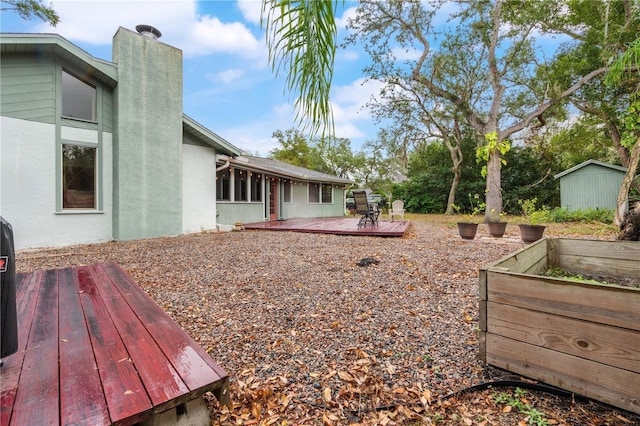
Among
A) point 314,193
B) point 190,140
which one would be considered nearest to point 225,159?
point 190,140

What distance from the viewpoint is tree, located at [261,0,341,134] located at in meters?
0.79

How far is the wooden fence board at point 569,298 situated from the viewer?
145 centimetres

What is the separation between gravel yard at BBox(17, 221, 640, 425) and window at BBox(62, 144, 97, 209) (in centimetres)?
201

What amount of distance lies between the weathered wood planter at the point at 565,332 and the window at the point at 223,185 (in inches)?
382

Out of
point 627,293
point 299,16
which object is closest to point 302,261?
point 627,293

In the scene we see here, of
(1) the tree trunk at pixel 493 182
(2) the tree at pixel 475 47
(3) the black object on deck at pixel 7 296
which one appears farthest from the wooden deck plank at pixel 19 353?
(1) the tree trunk at pixel 493 182

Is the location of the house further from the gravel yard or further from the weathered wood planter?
the weathered wood planter

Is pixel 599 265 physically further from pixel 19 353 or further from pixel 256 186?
pixel 256 186

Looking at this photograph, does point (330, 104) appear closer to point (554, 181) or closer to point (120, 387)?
point (120, 387)

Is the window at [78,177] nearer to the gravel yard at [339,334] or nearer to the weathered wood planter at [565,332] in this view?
the gravel yard at [339,334]

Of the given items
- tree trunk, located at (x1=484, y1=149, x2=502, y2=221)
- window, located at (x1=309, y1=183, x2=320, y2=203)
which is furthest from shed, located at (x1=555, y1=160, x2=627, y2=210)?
window, located at (x1=309, y1=183, x2=320, y2=203)

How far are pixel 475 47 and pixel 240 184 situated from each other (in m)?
12.9

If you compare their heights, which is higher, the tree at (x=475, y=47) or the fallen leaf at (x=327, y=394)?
the tree at (x=475, y=47)

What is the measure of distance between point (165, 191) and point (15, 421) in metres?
7.86
